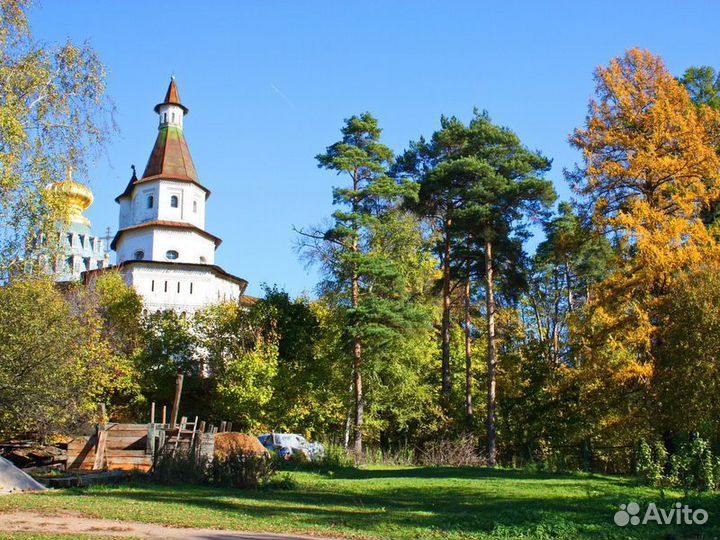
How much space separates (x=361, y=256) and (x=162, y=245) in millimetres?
33318

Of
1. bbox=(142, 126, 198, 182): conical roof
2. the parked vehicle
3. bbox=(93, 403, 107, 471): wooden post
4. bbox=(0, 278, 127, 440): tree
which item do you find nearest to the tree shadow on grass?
bbox=(93, 403, 107, 471): wooden post

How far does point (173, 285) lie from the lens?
208ft

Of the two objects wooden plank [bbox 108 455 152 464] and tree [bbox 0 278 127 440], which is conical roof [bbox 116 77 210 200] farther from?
wooden plank [bbox 108 455 152 464]

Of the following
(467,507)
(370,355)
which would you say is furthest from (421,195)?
(467,507)

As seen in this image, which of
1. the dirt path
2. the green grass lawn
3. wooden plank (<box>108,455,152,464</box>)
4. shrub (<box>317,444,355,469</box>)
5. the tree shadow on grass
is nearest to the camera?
the dirt path

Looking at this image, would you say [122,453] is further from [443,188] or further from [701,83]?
[701,83]

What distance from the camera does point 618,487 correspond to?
17375 mm

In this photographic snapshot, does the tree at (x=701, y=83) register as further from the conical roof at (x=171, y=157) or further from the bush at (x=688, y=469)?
the conical roof at (x=171, y=157)

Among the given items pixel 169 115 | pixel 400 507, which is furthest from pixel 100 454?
pixel 169 115

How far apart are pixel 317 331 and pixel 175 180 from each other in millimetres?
30376

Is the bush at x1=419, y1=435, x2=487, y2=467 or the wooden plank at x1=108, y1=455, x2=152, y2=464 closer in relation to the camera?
the wooden plank at x1=108, y1=455, x2=152, y2=464

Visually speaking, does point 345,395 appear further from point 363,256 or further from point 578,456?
point 578,456

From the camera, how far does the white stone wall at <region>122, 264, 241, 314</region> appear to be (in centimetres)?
6281

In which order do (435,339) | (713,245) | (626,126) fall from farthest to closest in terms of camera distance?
(435,339) → (626,126) → (713,245)
